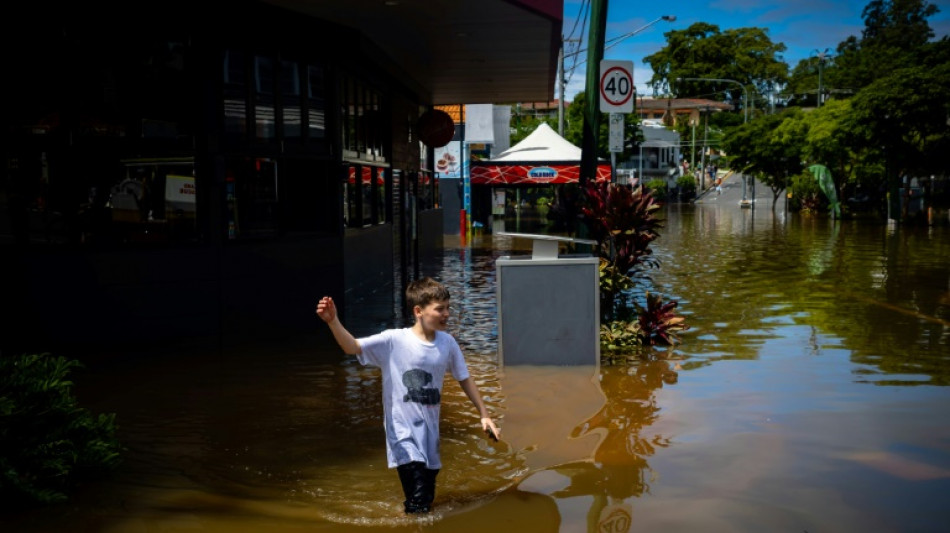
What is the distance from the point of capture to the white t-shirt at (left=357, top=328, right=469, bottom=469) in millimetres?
5223

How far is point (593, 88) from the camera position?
43.8 ft

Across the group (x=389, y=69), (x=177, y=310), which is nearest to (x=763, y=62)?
(x=389, y=69)

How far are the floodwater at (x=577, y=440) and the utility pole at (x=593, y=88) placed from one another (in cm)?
253

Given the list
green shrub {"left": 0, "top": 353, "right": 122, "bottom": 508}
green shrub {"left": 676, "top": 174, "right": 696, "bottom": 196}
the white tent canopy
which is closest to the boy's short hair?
green shrub {"left": 0, "top": 353, "right": 122, "bottom": 508}

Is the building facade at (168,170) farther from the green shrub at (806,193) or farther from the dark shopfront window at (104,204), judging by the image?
the green shrub at (806,193)

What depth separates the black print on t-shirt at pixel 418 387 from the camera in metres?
5.26

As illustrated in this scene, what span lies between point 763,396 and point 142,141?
6.90 metres

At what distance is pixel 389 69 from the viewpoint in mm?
16594

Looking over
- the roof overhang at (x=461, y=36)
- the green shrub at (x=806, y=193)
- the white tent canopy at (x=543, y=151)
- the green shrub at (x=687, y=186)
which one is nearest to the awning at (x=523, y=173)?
the white tent canopy at (x=543, y=151)

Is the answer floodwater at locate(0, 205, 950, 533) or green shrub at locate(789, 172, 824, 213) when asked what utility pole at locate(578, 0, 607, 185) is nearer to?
floodwater at locate(0, 205, 950, 533)

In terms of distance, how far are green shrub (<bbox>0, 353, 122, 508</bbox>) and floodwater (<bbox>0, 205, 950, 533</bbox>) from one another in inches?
6.2

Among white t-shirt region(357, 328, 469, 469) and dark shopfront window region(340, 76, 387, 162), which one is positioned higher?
dark shopfront window region(340, 76, 387, 162)

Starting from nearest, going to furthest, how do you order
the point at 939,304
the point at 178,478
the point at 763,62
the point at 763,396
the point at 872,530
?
the point at 872,530
the point at 178,478
the point at 763,396
the point at 939,304
the point at 763,62

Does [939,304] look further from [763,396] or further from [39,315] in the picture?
[39,315]
